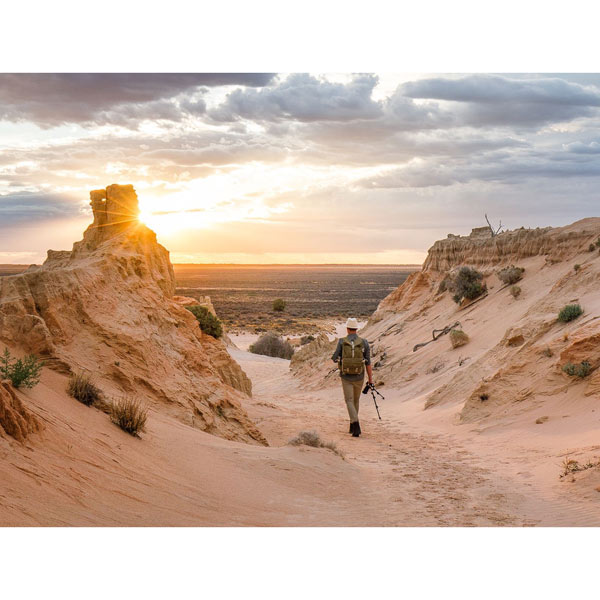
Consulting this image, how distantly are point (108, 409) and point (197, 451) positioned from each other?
1141mm

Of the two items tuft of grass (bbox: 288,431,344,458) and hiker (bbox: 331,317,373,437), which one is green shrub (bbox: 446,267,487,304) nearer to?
hiker (bbox: 331,317,373,437)

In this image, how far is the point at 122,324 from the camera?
891cm

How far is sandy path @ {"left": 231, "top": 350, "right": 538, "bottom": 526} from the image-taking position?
624 cm

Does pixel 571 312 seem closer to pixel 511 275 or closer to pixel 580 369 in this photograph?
pixel 580 369

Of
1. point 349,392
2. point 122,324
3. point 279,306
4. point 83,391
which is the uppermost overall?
point 122,324

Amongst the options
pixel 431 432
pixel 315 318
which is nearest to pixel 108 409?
pixel 431 432

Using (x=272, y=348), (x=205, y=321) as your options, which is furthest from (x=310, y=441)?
(x=272, y=348)

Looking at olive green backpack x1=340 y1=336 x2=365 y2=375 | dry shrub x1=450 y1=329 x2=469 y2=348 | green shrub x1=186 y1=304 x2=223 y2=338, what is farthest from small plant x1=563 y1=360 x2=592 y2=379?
green shrub x1=186 y1=304 x2=223 y2=338

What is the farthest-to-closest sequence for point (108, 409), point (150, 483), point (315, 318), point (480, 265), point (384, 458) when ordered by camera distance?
point (315, 318)
point (480, 265)
point (384, 458)
point (108, 409)
point (150, 483)

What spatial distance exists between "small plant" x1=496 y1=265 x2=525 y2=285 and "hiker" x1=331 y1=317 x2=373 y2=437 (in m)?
11.7

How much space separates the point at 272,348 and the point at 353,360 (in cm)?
2135

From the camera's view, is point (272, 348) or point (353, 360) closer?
point (353, 360)

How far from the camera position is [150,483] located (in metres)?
5.66

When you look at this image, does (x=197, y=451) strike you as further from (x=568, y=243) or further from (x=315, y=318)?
(x=315, y=318)
